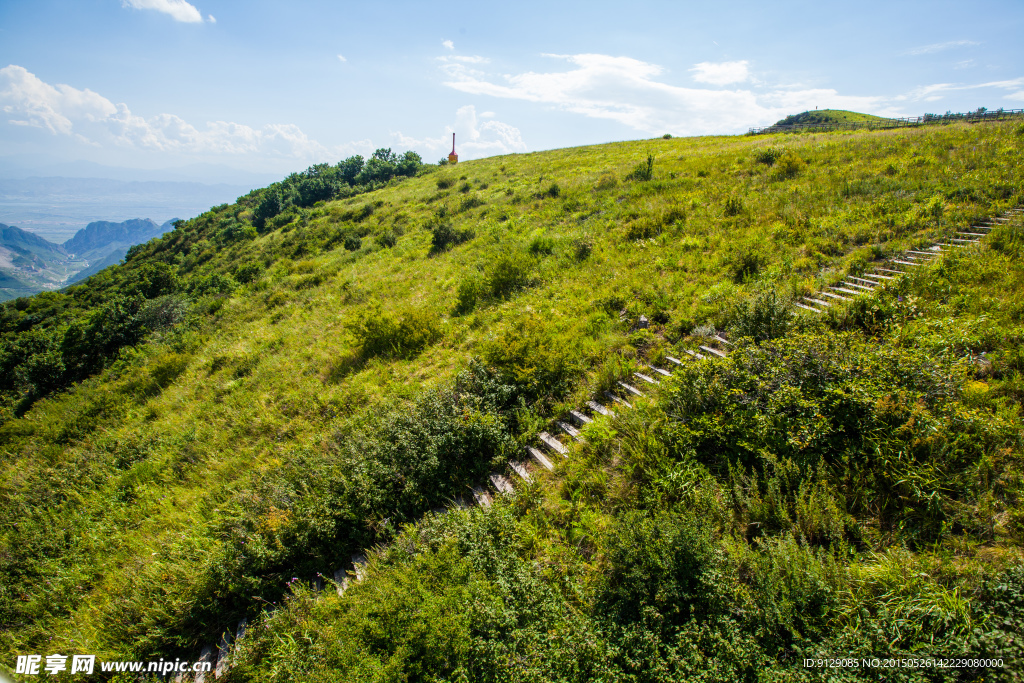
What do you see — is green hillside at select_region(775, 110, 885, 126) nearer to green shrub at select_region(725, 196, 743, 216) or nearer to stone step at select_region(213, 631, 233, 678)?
green shrub at select_region(725, 196, 743, 216)

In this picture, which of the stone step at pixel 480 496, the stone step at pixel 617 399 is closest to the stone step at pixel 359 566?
the stone step at pixel 480 496

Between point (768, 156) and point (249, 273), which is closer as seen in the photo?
point (768, 156)

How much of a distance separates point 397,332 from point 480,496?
5.98m

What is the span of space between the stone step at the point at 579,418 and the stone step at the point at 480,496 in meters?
1.86

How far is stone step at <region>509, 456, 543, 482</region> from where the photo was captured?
5387 mm

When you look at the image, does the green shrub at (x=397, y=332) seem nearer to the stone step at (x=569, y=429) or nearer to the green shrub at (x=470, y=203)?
the stone step at (x=569, y=429)

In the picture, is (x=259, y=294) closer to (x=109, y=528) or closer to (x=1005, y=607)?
(x=109, y=528)

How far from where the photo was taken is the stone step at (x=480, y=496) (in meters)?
5.16

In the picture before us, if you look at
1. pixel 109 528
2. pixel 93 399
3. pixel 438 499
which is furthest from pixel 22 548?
pixel 93 399

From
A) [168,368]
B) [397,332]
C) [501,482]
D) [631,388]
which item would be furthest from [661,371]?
[168,368]

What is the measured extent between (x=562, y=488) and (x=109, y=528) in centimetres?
828

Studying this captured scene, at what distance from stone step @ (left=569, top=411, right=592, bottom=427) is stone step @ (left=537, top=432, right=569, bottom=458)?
0.51m

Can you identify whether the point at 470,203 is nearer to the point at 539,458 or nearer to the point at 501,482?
the point at 539,458

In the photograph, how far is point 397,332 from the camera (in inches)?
398
